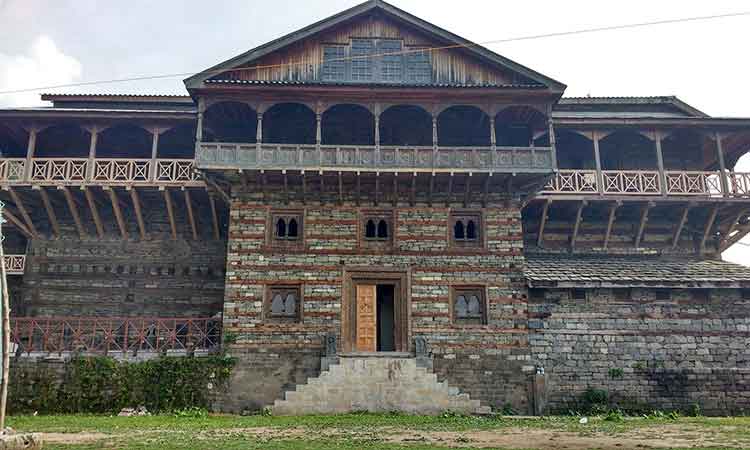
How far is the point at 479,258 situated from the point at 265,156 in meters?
8.37

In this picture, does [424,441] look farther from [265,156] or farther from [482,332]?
[265,156]

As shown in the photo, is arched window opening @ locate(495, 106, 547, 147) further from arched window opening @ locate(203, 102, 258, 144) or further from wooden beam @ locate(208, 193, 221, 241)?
wooden beam @ locate(208, 193, 221, 241)

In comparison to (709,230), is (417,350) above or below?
below

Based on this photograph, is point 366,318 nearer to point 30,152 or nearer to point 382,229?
point 382,229

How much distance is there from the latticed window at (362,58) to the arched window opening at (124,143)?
8.92 metres

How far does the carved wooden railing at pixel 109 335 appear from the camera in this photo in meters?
21.4

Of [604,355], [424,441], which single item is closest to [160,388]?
[424,441]

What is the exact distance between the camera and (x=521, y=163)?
22438mm

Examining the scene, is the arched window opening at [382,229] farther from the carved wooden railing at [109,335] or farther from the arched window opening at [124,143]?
the arched window opening at [124,143]

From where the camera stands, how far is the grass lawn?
43.5ft

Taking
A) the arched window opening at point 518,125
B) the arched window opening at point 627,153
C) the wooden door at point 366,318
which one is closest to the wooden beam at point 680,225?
the arched window opening at point 627,153

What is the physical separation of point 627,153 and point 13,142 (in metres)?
25.6

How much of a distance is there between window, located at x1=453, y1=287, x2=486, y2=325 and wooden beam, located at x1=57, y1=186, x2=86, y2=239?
14.8 m

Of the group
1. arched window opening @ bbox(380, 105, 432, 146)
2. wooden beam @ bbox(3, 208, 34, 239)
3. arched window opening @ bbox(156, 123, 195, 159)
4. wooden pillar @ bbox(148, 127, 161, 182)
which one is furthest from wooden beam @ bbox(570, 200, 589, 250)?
wooden beam @ bbox(3, 208, 34, 239)
